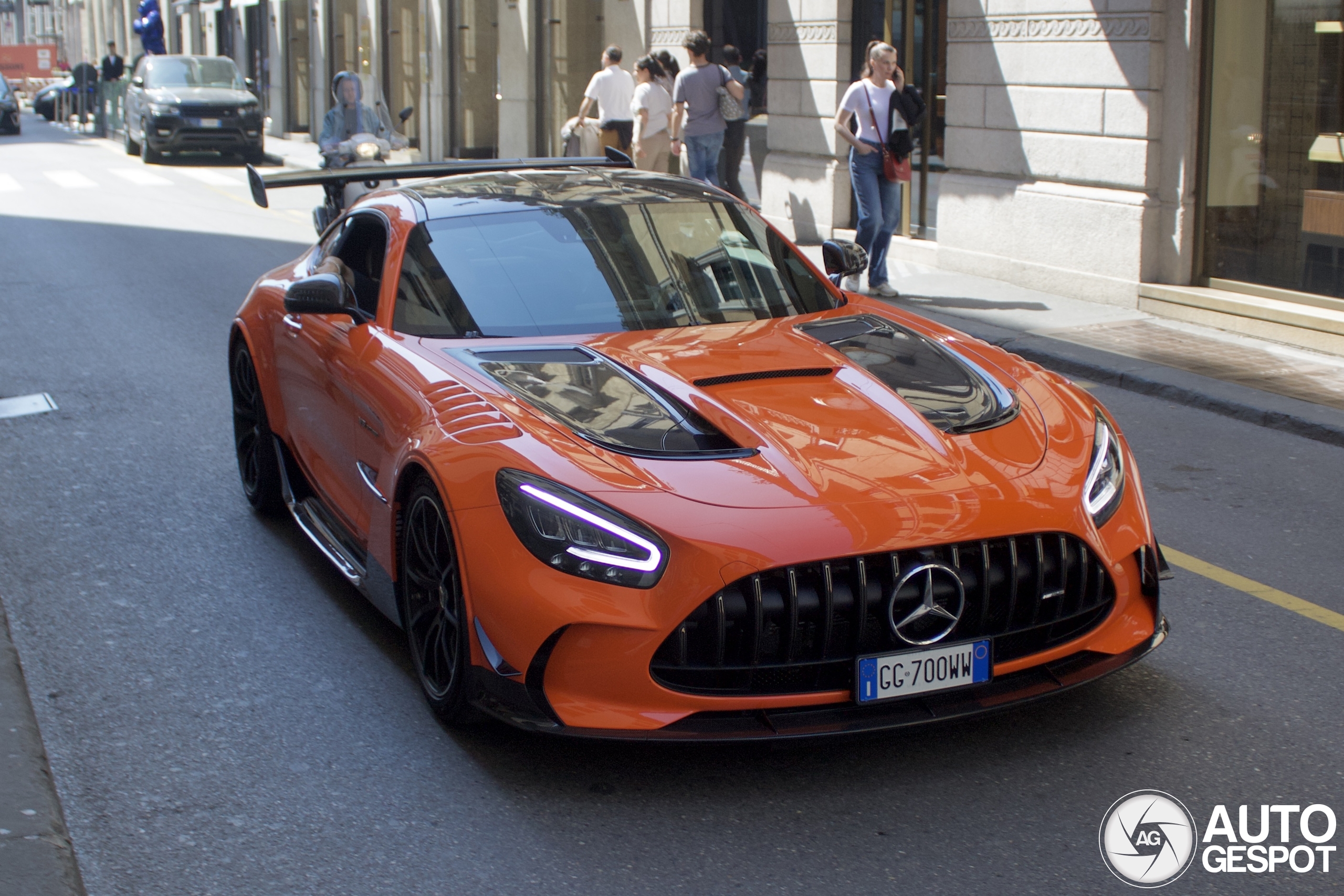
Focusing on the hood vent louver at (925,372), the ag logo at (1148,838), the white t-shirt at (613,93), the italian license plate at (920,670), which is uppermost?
the white t-shirt at (613,93)

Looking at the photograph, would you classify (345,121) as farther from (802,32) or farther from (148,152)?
(148,152)

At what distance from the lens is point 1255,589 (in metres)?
5.32

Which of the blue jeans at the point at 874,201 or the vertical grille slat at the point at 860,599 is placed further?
the blue jeans at the point at 874,201

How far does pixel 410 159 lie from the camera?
1214 inches

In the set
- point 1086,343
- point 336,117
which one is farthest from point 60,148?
point 1086,343

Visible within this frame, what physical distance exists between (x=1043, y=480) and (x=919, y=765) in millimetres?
806

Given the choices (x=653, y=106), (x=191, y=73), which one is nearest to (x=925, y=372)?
(x=653, y=106)

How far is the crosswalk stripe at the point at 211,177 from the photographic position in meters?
25.1

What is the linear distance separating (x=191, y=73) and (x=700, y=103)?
1790 centimetres

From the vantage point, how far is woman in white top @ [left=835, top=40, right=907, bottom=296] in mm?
12156

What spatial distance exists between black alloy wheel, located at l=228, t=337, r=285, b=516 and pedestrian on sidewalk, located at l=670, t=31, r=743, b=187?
32.1ft

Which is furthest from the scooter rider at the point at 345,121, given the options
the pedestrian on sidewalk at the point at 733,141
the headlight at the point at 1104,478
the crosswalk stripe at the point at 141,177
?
the headlight at the point at 1104,478

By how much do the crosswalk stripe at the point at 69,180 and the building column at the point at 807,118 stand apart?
41.6 feet

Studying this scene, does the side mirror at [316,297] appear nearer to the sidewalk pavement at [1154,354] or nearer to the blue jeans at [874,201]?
the sidewalk pavement at [1154,354]
